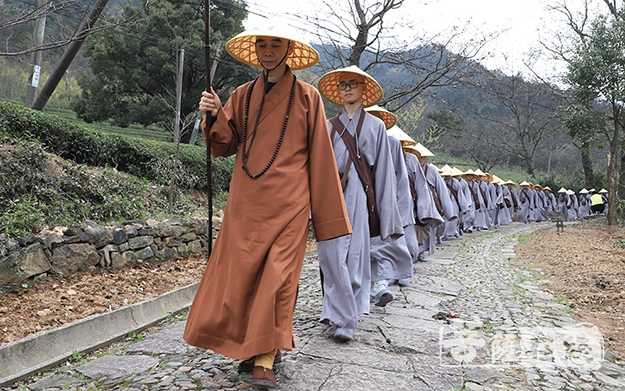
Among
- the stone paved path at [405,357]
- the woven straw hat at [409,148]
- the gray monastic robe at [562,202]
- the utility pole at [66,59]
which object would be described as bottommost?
the stone paved path at [405,357]

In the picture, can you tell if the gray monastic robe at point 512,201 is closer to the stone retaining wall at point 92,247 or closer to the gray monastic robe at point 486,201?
the gray monastic robe at point 486,201

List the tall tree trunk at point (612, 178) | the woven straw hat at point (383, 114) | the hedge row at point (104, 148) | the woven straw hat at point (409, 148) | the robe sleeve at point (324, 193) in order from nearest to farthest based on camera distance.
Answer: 1. the robe sleeve at point (324, 193)
2. the woven straw hat at point (383, 114)
3. the hedge row at point (104, 148)
4. the woven straw hat at point (409, 148)
5. the tall tree trunk at point (612, 178)

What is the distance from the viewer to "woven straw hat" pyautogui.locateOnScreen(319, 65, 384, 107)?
193 inches

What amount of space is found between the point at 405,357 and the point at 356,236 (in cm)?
104

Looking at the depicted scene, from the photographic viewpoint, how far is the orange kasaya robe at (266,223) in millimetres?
3047

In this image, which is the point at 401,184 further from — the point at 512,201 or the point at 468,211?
the point at 512,201

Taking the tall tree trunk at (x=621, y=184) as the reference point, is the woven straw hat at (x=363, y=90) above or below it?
above

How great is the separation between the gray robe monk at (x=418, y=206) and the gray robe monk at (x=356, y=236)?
85.6 inches

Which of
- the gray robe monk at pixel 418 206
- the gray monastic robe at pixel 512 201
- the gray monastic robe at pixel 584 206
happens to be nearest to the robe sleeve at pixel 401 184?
the gray robe monk at pixel 418 206

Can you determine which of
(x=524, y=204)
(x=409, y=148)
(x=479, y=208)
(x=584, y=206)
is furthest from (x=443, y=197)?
(x=584, y=206)

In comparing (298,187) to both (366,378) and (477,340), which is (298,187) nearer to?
(366,378)

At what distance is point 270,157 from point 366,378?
4.83 ft

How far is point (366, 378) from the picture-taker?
3250mm

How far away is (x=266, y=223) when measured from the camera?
10.5ft
